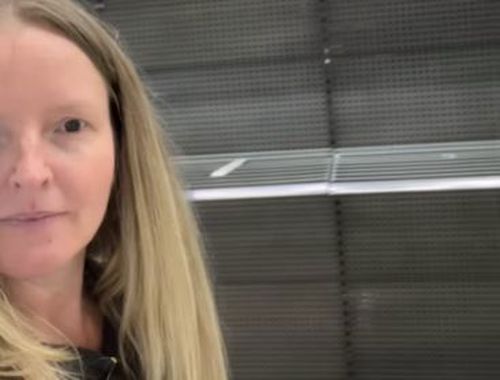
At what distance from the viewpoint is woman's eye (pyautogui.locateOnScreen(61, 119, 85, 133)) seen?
0.75 m

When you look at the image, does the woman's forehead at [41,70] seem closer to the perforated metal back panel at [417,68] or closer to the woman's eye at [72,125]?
the woman's eye at [72,125]

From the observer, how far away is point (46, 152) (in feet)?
2.39

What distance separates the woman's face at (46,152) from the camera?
71 centimetres

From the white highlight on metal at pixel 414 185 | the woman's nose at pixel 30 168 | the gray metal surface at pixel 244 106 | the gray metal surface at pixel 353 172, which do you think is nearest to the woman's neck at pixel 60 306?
the woman's nose at pixel 30 168

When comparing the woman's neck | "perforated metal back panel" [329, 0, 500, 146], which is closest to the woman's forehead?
the woman's neck

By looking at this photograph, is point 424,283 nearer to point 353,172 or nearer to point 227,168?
point 353,172

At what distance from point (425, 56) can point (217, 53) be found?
0.51 meters

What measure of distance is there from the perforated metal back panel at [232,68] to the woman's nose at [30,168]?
1.11 meters

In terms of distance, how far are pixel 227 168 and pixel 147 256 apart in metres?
0.80

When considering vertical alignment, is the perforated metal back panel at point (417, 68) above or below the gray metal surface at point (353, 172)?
above

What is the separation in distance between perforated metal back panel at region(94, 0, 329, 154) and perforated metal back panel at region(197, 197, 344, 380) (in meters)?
0.17

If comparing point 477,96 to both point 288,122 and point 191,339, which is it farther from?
point 191,339

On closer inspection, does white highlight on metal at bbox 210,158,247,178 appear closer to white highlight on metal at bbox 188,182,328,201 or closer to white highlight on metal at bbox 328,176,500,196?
white highlight on metal at bbox 188,182,328,201

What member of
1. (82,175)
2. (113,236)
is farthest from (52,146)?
(113,236)
